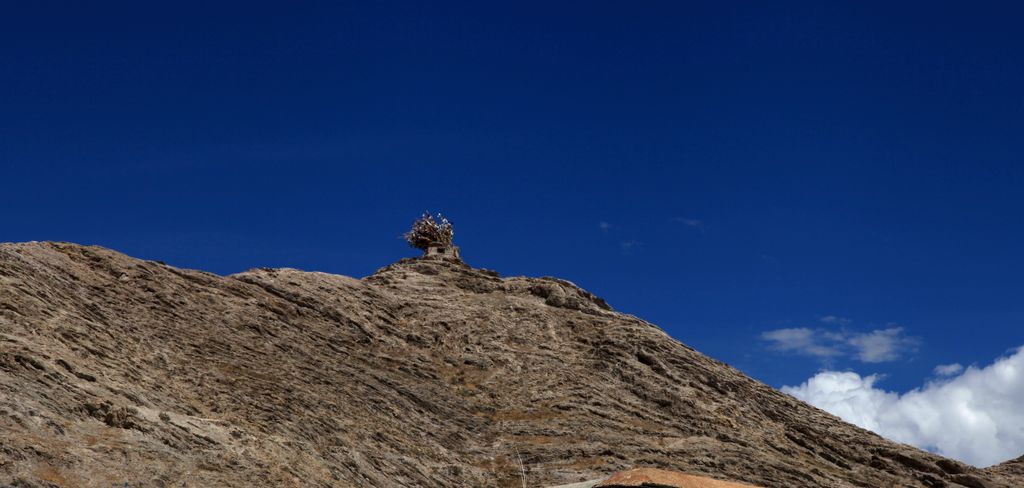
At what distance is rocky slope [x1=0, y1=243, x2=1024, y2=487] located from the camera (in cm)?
2950

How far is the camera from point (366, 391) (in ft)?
139

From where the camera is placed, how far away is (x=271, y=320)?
44219 mm

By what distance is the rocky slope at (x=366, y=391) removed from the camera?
1161 inches

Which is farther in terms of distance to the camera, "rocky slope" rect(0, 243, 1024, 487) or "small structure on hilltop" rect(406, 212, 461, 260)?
"small structure on hilltop" rect(406, 212, 461, 260)

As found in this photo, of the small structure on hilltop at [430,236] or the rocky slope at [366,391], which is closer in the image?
the rocky slope at [366,391]

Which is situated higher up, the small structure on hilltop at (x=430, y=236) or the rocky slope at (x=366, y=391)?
the small structure on hilltop at (x=430, y=236)

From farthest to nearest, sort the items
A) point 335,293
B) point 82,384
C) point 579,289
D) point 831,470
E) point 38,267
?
point 579,289 → point 335,293 → point 831,470 → point 38,267 → point 82,384

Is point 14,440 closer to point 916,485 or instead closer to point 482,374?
point 482,374

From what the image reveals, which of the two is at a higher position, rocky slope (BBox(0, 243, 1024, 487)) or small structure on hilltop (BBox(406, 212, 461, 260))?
small structure on hilltop (BBox(406, 212, 461, 260))

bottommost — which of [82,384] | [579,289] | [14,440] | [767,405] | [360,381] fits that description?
[14,440]

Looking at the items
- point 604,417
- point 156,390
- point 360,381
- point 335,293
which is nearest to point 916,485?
point 604,417

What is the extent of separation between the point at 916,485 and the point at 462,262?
102ft

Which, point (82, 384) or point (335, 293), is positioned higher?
point (335, 293)

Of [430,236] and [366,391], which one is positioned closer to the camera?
[366,391]
